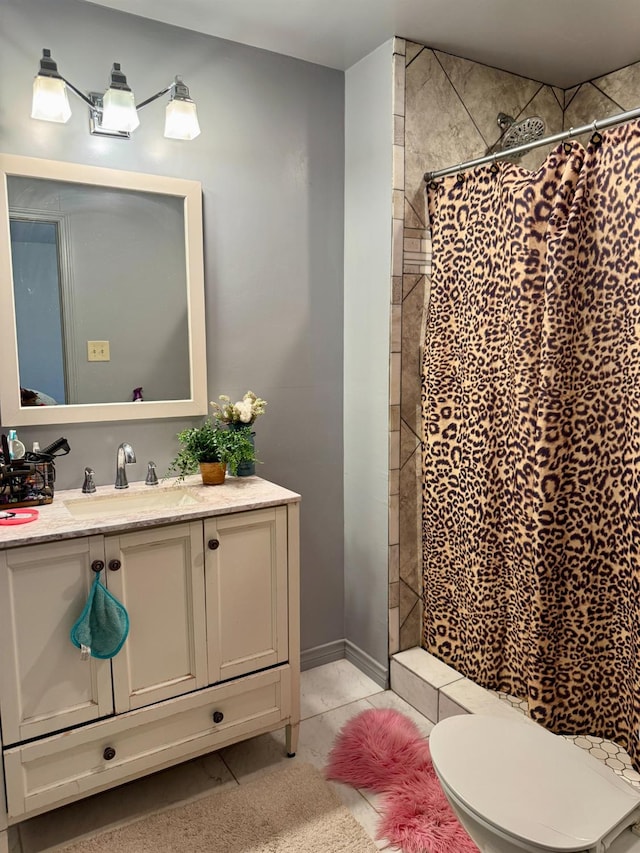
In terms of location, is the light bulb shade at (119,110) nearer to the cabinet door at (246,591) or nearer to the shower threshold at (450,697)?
the cabinet door at (246,591)

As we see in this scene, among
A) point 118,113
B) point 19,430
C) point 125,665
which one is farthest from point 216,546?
point 118,113

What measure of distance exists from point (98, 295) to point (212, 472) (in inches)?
29.1

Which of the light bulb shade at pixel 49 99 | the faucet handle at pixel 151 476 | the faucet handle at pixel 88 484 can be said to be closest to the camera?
the light bulb shade at pixel 49 99

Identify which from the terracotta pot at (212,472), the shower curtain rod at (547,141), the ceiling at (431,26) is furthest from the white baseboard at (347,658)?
the ceiling at (431,26)

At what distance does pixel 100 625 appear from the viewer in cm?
171

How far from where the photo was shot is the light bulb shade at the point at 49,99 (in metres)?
1.85

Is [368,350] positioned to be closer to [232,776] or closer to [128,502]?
[128,502]

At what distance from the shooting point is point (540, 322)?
2.03m

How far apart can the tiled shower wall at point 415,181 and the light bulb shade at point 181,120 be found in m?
0.77

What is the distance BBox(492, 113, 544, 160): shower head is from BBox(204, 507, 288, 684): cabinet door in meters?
1.73

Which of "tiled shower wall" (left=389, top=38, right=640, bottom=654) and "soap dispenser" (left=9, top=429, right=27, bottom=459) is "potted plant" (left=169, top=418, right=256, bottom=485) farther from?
"tiled shower wall" (left=389, top=38, right=640, bottom=654)

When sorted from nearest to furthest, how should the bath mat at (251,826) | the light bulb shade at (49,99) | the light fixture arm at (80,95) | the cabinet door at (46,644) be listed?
the cabinet door at (46,644), the bath mat at (251,826), the light bulb shade at (49,99), the light fixture arm at (80,95)

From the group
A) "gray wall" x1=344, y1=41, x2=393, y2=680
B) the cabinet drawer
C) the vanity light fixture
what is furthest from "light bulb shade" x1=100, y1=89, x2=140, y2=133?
the cabinet drawer

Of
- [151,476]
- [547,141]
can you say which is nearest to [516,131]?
[547,141]
